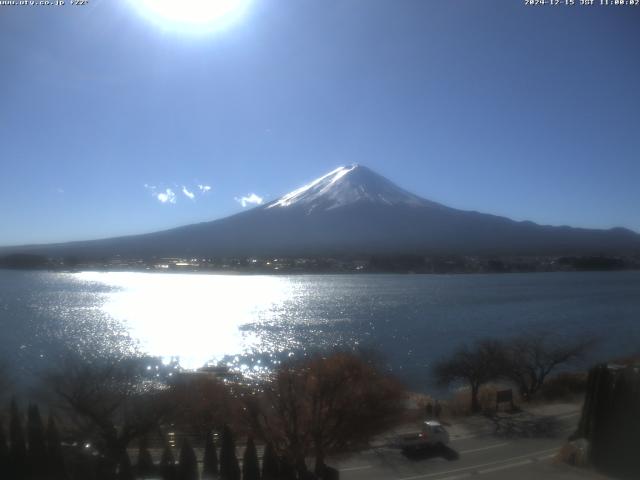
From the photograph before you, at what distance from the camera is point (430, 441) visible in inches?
170

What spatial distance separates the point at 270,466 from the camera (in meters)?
3.68

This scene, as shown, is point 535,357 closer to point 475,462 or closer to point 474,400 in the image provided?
point 474,400

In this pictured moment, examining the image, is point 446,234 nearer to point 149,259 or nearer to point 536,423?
point 149,259

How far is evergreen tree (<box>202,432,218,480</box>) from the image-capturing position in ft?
11.7

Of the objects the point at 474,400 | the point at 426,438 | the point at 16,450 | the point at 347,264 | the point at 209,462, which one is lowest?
the point at 474,400

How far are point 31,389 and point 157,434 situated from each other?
1.23m

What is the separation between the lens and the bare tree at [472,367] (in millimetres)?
6608

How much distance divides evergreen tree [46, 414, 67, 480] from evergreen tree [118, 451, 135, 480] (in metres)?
0.30

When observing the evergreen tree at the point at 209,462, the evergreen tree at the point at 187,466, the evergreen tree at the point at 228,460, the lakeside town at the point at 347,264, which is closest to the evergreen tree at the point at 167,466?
the evergreen tree at the point at 187,466

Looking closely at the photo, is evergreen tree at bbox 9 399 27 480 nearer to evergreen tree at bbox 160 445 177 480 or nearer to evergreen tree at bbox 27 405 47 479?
evergreen tree at bbox 27 405 47 479

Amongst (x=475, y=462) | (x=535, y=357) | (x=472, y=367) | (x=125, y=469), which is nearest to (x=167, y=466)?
(x=125, y=469)

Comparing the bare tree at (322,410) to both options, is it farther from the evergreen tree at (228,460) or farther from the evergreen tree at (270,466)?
the evergreen tree at (228,460)

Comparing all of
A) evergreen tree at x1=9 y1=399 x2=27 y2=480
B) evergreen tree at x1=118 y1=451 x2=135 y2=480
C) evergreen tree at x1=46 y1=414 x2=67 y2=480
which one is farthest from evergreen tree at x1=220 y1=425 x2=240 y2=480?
evergreen tree at x1=9 y1=399 x2=27 y2=480

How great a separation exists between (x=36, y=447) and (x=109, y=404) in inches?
30.4
